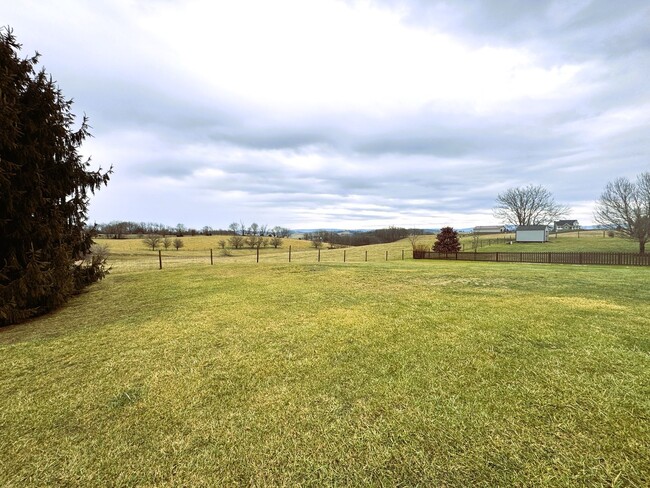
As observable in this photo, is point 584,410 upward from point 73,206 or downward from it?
downward

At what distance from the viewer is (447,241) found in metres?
30.6

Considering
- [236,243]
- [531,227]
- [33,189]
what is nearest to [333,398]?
[33,189]

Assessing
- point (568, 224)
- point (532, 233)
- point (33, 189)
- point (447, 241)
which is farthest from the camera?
point (568, 224)

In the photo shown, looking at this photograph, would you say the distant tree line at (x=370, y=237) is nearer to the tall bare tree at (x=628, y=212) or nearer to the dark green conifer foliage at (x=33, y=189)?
the tall bare tree at (x=628, y=212)

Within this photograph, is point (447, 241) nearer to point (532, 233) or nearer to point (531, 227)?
point (532, 233)

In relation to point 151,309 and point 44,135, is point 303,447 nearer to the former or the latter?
point 151,309

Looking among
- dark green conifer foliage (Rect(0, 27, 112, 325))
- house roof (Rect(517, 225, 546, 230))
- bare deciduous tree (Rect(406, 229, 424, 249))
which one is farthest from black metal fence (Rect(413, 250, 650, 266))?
house roof (Rect(517, 225, 546, 230))

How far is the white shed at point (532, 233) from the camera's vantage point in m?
51.3

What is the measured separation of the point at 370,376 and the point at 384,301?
11.9 feet

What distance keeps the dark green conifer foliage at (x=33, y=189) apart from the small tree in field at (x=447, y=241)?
30.0m

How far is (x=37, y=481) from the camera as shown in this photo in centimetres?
197

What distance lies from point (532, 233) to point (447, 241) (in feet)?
107

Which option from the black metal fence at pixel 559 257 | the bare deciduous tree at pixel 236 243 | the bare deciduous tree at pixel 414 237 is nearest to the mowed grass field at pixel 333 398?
the black metal fence at pixel 559 257

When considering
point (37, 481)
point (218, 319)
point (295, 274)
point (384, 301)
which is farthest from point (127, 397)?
point (295, 274)
